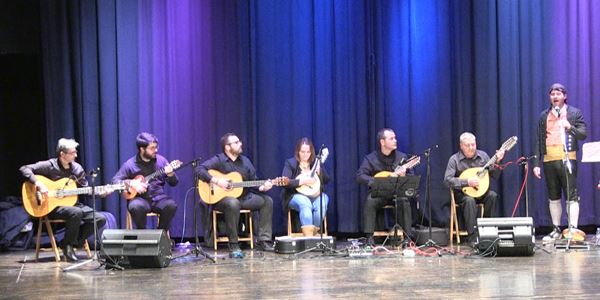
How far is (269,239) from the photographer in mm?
7785

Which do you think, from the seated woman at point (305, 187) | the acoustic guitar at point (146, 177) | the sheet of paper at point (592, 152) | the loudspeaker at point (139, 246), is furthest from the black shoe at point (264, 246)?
the sheet of paper at point (592, 152)

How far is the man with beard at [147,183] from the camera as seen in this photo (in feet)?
24.3

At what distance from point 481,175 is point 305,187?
1926 millimetres

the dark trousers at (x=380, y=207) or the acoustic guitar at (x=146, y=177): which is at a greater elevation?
the acoustic guitar at (x=146, y=177)

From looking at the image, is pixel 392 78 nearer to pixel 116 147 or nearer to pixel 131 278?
pixel 116 147

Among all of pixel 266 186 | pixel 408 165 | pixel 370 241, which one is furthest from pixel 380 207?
pixel 266 186

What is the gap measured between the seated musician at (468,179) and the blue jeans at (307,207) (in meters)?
1.44

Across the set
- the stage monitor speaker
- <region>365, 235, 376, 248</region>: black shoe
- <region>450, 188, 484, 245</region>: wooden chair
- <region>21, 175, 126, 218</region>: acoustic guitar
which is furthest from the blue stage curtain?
the stage monitor speaker

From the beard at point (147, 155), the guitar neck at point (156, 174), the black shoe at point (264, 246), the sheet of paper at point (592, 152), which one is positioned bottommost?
the black shoe at point (264, 246)

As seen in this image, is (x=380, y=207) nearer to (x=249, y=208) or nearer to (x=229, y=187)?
(x=249, y=208)

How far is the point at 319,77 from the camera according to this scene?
8562 mm

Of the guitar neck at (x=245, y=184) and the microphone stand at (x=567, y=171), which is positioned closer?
the microphone stand at (x=567, y=171)

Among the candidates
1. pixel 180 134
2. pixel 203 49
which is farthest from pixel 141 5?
pixel 180 134

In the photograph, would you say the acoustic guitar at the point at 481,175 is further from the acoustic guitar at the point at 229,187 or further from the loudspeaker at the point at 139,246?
the loudspeaker at the point at 139,246
